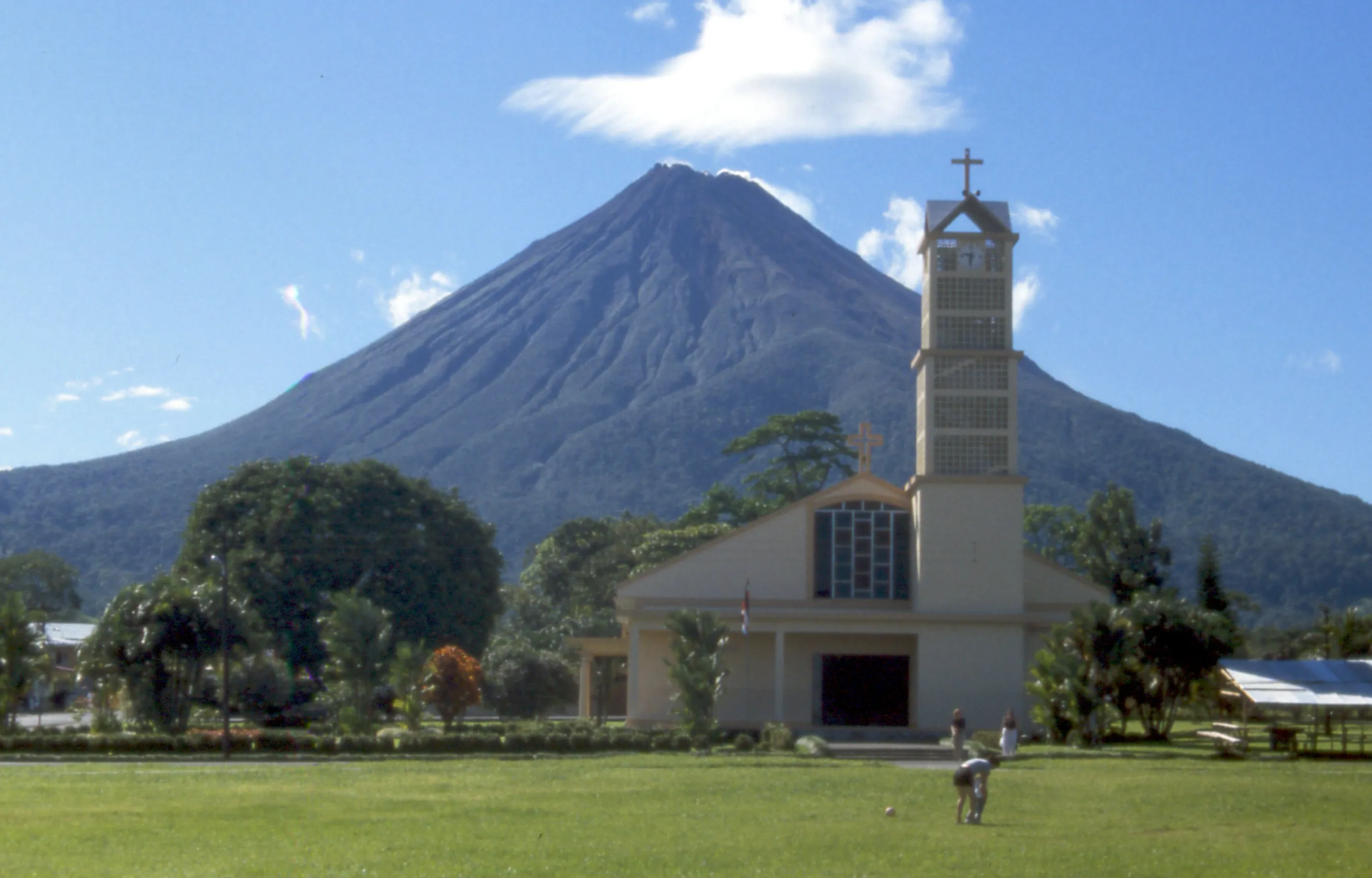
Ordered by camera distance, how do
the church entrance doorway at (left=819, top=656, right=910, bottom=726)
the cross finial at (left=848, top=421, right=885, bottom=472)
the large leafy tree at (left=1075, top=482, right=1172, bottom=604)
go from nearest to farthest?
the church entrance doorway at (left=819, top=656, right=910, bottom=726) → the cross finial at (left=848, top=421, right=885, bottom=472) → the large leafy tree at (left=1075, top=482, right=1172, bottom=604)

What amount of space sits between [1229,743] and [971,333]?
13.1 m

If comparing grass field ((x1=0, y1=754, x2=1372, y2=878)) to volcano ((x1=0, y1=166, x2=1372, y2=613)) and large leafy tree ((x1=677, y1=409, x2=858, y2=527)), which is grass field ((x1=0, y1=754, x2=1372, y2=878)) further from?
volcano ((x1=0, y1=166, x2=1372, y2=613))

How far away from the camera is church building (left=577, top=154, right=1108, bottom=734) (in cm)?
3666

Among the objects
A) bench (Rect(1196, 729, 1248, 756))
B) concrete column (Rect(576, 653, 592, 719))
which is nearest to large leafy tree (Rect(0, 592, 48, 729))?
concrete column (Rect(576, 653, 592, 719))

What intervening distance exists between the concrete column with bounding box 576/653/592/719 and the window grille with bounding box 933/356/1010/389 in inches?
502

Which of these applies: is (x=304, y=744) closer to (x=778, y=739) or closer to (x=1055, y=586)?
(x=778, y=739)

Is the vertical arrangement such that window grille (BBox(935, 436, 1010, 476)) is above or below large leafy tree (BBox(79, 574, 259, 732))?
above

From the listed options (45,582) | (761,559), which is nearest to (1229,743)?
(761,559)

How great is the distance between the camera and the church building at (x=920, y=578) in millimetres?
36656

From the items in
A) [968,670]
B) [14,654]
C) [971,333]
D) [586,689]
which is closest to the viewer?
[14,654]

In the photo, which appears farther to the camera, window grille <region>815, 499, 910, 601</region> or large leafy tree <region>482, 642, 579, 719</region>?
large leafy tree <region>482, 642, 579, 719</region>

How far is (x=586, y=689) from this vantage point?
44.4 m

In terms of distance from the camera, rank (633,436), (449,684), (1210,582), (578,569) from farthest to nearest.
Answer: (633,436) → (578,569) → (1210,582) → (449,684)

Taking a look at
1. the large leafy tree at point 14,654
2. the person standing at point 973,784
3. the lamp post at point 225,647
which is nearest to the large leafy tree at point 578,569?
the large leafy tree at point 14,654
